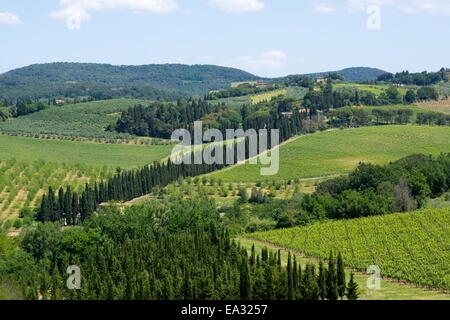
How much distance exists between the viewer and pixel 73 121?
17338 centimetres

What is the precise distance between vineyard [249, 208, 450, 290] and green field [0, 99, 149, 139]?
91.2 m

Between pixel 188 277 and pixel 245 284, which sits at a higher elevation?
pixel 188 277

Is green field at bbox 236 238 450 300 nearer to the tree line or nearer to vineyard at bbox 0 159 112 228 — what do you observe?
the tree line

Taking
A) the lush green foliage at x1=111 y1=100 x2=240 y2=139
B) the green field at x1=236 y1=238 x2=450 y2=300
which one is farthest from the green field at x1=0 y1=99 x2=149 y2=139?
the green field at x1=236 y1=238 x2=450 y2=300

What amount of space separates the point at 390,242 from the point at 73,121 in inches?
4903

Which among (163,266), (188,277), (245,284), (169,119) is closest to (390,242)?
(163,266)

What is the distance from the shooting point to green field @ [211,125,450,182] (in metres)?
111

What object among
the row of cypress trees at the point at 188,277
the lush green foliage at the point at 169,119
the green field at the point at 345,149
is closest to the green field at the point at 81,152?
the lush green foliage at the point at 169,119

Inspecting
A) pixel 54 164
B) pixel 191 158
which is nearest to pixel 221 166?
pixel 191 158

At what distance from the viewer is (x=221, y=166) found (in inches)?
4582

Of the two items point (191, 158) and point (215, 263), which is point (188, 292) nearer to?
point (215, 263)

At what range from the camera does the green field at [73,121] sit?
154250mm

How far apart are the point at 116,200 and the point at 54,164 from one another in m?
24.3

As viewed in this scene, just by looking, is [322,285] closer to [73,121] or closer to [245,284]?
[245,284]
